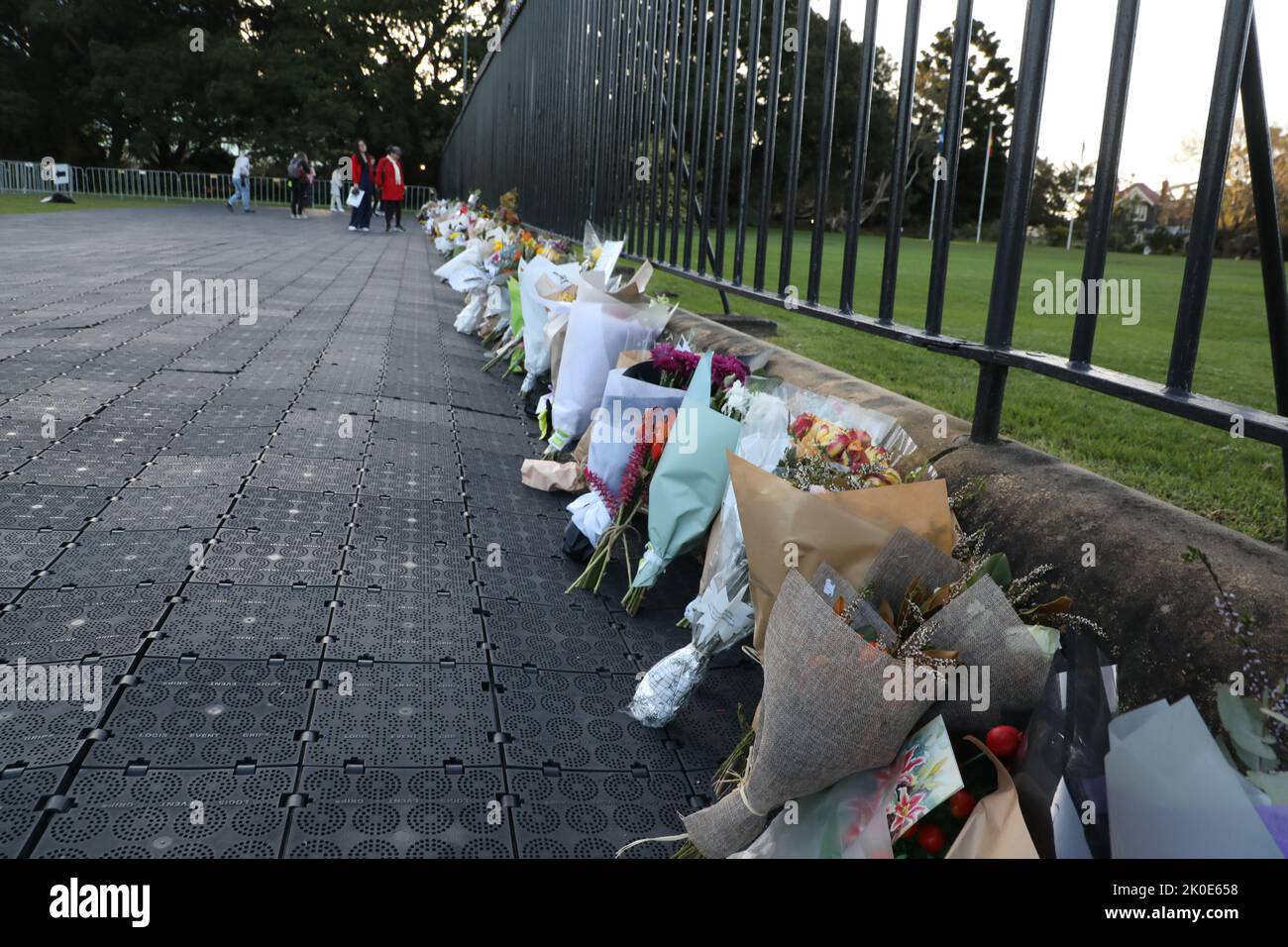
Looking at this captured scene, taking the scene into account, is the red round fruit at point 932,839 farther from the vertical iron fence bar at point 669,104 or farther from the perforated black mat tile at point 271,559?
the vertical iron fence bar at point 669,104

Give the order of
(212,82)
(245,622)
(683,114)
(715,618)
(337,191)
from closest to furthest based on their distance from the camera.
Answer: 1. (715,618)
2. (245,622)
3. (683,114)
4. (337,191)
5. (212,82)

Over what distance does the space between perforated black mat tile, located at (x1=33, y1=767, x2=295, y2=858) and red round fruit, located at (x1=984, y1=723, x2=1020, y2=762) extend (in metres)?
1.33

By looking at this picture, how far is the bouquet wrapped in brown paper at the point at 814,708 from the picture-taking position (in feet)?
5.49

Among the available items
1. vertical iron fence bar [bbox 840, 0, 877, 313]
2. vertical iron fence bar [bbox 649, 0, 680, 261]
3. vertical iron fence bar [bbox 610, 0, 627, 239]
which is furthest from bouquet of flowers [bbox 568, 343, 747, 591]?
vertical iron fence bar [bbox 610, 0, 627, 239]

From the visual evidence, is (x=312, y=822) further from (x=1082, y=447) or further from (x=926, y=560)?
(x=1082, y=447)

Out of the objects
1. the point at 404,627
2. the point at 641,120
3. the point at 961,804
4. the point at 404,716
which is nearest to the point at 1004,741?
the point at 961,804

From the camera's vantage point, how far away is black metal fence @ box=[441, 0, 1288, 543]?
2062 millimetres

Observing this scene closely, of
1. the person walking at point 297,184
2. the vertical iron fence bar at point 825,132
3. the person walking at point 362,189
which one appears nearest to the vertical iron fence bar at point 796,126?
the vertical iron fence bar at point 825,132

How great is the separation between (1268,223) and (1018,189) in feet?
1.92

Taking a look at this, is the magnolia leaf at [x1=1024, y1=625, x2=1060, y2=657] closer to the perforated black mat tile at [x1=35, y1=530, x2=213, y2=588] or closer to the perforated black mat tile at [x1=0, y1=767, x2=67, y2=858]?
the perforated black mat tile at [x1=0, y1=767, x2=67, y2=858]

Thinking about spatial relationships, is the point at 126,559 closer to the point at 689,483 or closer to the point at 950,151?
the point at 689,483

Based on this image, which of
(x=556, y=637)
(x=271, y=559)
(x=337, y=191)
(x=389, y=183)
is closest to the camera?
(x=556, y=637)

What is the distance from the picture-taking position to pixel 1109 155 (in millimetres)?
2320

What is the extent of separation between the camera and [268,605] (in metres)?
2.74
